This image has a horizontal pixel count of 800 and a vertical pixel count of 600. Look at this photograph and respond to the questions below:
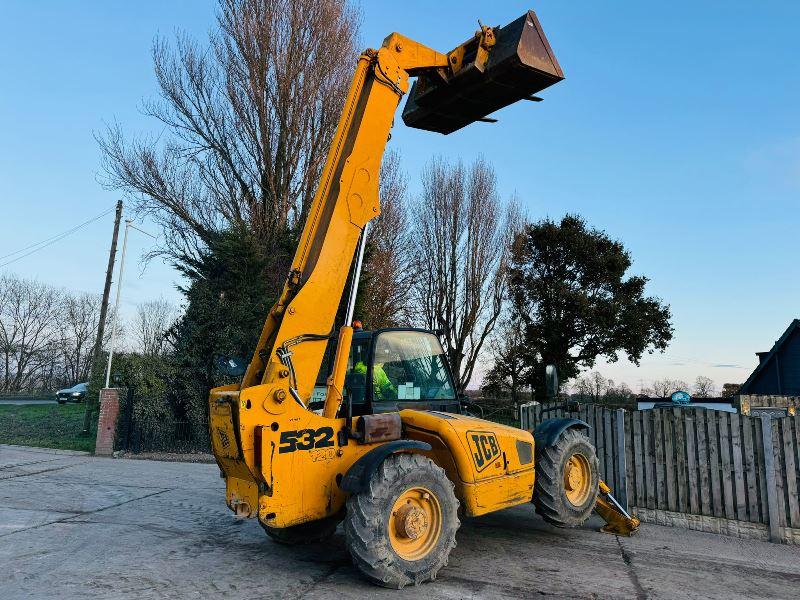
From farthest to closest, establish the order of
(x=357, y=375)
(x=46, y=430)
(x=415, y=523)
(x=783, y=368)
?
1. (x=783, y=368)
2. (x=46, y=430)
3. (x=357, y=375)
4. (x=415, y=523)

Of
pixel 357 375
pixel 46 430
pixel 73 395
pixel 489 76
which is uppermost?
pixel 489 76

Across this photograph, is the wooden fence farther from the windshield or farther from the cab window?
the cab window

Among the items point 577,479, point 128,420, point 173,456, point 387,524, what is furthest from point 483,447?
point 128,420

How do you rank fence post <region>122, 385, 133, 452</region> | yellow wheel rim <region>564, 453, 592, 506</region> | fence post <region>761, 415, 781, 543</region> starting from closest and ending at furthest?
yellow wheel rim <region>564, 453, 592, 506</region> < fence post <region>761, 415, 781, 543</region> < fence post <region>122, 385, 133, 452</region>

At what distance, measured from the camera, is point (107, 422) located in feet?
40.2

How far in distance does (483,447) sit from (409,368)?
105cm

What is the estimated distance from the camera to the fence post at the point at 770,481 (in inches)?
238

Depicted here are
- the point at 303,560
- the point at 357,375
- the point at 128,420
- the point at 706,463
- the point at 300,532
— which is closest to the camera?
the point at 303,560

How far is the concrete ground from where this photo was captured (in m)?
→ 4.10

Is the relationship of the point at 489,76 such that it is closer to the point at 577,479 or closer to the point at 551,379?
the point at 551,379

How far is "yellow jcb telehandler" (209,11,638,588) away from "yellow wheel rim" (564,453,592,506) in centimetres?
2

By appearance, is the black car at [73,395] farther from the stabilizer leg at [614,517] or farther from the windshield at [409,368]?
the stabilizer leg at [614,517]

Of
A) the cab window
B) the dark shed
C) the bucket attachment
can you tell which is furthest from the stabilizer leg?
the dark shed

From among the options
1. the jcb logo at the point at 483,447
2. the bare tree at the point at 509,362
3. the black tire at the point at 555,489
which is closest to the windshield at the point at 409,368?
the jcb logo at the point at 483,447
